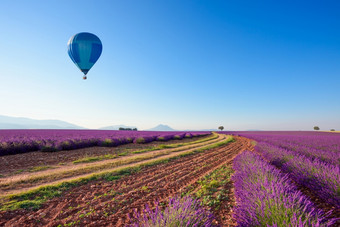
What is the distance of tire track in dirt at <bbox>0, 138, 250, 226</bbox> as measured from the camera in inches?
141

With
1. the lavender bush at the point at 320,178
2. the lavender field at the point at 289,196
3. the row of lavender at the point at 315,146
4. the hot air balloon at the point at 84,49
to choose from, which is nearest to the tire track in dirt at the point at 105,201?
the lavender field at the point at 289,196

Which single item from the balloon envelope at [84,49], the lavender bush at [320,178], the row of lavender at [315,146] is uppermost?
the balloon envelope at [84,49]

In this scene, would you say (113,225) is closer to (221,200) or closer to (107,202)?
(107,202)

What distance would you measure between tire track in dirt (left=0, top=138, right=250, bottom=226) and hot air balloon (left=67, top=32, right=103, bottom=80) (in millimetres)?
8905

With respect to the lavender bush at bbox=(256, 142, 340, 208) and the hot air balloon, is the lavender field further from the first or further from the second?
the hot air balloon

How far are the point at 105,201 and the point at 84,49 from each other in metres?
10.3

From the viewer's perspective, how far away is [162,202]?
430 cm

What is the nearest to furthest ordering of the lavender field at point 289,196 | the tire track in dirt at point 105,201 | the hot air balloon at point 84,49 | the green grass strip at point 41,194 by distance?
the lavender field at point 289,196 < the tire track in dirt at point 105,201 < the green grass strip at point 41,194 < the hot air balloon at point 84,49

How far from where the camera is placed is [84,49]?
1116 cm

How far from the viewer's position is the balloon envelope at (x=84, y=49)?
11.1m

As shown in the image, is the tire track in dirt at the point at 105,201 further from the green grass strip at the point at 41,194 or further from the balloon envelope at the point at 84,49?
the balloon envelope at the point at 84,49

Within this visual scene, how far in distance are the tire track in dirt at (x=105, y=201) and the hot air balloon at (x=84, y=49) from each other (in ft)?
29.2

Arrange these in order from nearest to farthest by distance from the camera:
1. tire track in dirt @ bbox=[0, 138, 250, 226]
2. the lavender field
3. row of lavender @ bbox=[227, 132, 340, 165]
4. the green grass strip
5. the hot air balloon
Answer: the lavender field → tire track in dirt @ bbox=[0, 138, 250, 226] → the green grass strip → row of lavender @ bbox=[227, 132, 340, 165] → the hot air balloon

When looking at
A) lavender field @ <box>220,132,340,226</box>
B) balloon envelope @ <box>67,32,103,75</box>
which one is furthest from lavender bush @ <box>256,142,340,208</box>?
balloon envelope @ <box>67,32,103,75</box>
